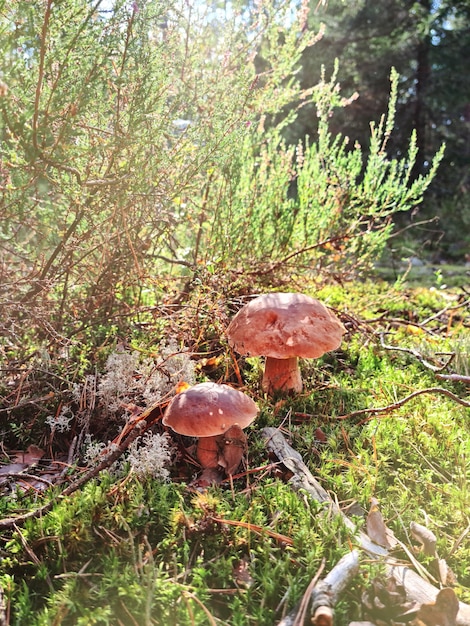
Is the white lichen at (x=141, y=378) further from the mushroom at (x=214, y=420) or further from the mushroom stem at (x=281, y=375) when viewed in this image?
the mushroom stem at (x=281, y=375)

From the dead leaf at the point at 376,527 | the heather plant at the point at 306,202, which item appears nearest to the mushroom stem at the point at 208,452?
the dead leaf at the point at 376,527

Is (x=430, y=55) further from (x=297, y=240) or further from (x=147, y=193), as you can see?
(x=147, y=193)

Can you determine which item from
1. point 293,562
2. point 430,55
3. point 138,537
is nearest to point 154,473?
point 138,537

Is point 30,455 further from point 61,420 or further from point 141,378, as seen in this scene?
point 141,378

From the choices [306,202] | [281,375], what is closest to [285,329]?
[281,375]

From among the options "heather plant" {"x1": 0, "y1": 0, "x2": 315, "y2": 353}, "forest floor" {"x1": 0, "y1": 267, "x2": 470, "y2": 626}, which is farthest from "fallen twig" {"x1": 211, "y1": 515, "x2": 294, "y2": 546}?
"heather plant" {"x1": 0, "y1": 0, "x2": 315, "y2": 353}

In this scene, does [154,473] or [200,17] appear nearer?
[154,473]
